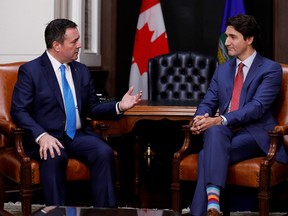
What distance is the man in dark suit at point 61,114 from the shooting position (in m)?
3.38

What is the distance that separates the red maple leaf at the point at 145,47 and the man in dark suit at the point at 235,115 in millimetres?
2190

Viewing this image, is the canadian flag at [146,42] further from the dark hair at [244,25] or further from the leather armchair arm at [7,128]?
the leather armchair arm at [7,128]

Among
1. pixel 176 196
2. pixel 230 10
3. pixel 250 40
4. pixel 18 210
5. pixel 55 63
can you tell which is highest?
pixel 230 10

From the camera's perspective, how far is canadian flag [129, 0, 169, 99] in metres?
6.01

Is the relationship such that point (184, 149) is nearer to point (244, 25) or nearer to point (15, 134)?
point (244, 25)

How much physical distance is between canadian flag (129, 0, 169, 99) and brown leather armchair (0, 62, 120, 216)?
7.11 feet

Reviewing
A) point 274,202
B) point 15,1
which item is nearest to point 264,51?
point 274,202

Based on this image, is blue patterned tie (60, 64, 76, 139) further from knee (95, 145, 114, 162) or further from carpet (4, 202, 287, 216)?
carpet (4, 202, 287, 216)

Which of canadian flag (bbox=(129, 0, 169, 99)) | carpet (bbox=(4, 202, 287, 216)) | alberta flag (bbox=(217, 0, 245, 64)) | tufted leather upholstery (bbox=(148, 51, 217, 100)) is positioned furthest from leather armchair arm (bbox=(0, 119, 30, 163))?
alberta flag (bbox=(217, 0, 245, 64))

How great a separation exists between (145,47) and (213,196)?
294 cm

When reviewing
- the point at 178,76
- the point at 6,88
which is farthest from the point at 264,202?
the point at 178,76

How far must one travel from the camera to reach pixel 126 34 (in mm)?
6270

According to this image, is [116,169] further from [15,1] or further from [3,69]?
[15,1]

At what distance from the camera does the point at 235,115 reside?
3.53 m
